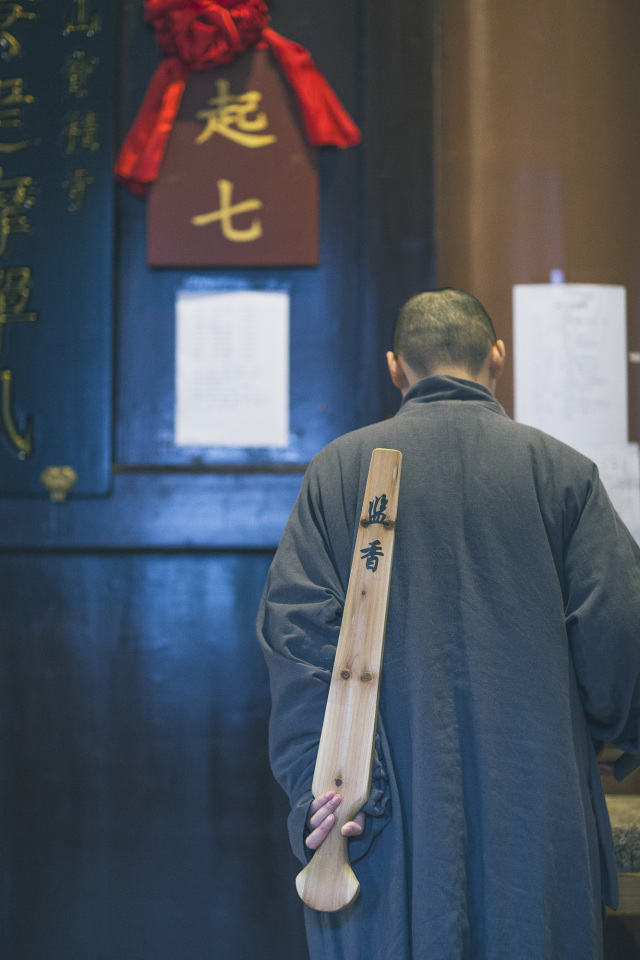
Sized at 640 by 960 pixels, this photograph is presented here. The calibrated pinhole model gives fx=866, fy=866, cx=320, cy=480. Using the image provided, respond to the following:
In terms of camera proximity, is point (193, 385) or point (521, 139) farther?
point (193, 385)

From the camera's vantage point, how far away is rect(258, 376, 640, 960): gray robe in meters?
1.50

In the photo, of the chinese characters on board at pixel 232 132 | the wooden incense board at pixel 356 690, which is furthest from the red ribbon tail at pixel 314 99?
the wooden incense board at pixel 356 690

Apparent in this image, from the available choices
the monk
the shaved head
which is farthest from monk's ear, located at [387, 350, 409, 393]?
the monk

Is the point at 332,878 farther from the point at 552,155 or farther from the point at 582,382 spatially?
the point at 552,155

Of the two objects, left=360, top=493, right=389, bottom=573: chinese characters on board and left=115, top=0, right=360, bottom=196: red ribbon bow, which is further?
left=115, top=0, right=360, bottom=196: red ribbon bow

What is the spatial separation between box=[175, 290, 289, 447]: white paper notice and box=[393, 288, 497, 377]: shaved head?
3.51 feet

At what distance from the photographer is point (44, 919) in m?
2.73

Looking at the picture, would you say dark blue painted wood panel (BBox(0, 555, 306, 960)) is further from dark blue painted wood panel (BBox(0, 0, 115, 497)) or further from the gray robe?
the gray robe

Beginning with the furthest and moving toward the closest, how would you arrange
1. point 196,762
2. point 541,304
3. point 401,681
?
point 196,762, point 541,304, point 401,681

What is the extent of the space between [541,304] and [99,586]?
166cm

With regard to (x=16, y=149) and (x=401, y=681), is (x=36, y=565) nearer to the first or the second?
(x=16, y=149)

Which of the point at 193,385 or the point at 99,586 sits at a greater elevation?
the point at 193,385

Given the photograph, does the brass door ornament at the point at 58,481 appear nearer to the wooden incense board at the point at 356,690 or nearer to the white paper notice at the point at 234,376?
the white paper notice at the point at 234,376

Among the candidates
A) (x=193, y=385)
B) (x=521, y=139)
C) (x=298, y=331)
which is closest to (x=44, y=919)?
(x=193, y=385)
